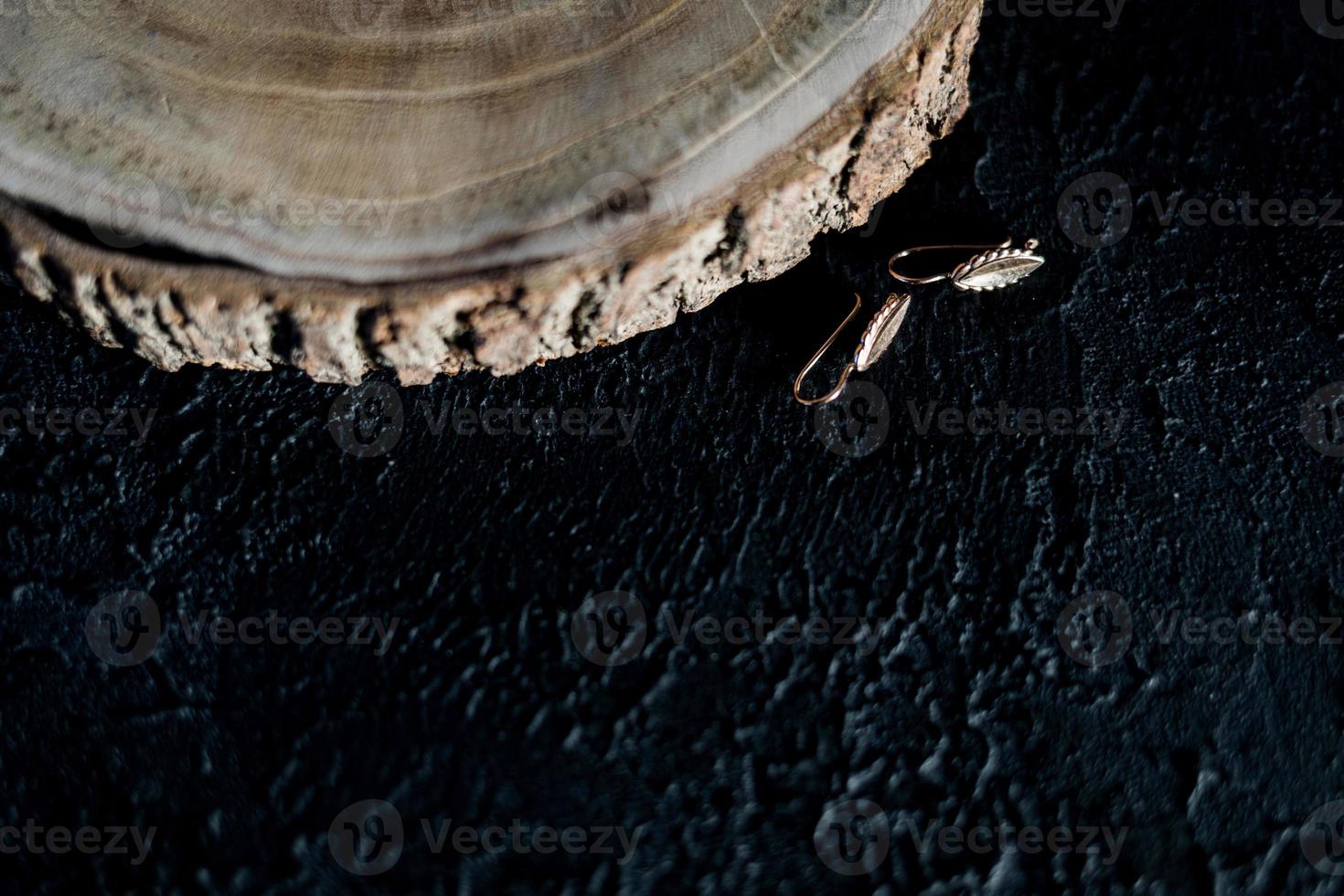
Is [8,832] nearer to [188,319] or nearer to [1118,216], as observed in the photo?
[188,319]

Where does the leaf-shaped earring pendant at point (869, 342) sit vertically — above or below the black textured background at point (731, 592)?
above

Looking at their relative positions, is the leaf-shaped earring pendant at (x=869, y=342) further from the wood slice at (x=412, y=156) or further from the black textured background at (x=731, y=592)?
the wood slice at (x=412, y=156)

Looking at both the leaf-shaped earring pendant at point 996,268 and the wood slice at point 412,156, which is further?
the leaf-shaped earring pendant at point 996,268

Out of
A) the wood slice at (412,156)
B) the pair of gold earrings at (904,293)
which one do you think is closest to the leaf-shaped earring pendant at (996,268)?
the pair of gold earrings at (904,293)

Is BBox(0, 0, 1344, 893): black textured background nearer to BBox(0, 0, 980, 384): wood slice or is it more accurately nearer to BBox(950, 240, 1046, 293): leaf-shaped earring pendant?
BBox(950, 240, 1046, 293): leaf-shaped earring pendant

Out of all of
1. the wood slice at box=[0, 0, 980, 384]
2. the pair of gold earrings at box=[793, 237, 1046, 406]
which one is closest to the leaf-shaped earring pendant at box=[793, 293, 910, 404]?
the pair of gold earrings at box=[793, 237, 1046, 406]

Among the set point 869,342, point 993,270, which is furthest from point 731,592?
point 993,270

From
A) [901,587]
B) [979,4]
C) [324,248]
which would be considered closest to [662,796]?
[901,587]
